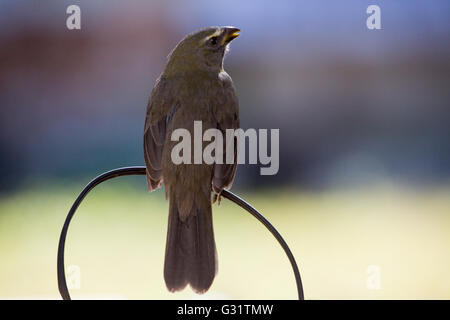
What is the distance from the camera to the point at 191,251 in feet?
9.80

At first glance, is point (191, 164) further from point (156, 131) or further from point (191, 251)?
point (191, 251)

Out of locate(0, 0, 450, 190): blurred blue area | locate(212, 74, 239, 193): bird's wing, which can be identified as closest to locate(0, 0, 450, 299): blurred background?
locate(0, 0, 450, 190): blurred blue area

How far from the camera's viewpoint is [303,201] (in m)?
9.52

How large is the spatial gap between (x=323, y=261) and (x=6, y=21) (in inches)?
238

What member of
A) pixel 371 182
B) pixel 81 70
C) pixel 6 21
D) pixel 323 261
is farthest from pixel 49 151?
pixel 371 182

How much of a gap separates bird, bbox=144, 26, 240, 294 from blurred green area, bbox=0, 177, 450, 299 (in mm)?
3186

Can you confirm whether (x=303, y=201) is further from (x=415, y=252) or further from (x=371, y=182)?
(x=415, y=252)

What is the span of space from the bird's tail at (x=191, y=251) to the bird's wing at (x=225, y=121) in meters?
0.14

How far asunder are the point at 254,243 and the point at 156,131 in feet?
17.7

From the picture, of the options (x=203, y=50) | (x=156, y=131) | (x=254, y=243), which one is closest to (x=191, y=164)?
(x=156, y=131)

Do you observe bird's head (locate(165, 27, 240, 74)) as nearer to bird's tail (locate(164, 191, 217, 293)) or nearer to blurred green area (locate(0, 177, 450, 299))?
bird's tail (locate(164, 191, 217, 293))

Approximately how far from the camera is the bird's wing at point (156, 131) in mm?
3160

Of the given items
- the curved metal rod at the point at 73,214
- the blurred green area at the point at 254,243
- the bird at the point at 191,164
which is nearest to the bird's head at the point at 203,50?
the bird at the point at 191,164

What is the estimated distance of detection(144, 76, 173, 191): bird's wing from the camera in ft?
10.4
